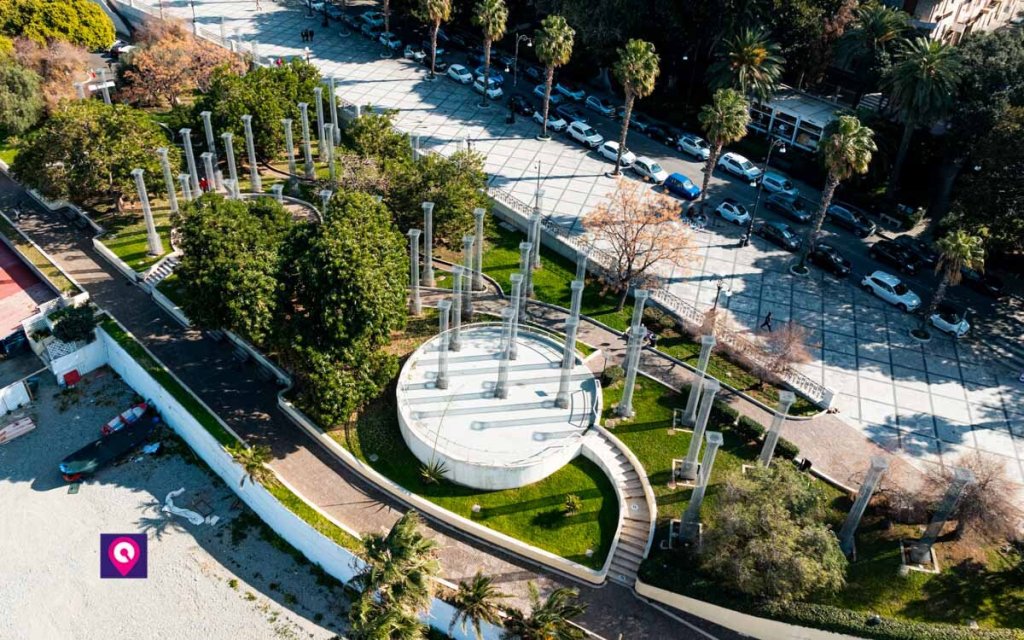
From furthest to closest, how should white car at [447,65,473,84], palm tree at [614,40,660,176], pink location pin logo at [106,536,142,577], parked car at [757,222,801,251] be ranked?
white car at [447,65,473,84] < palm tree at [614,40,660,176] < parked car at [757,222,801,251] < pink location pin logo at [106,536,142,577]

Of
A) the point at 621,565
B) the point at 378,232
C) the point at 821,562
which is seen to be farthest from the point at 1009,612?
the point at 378,232

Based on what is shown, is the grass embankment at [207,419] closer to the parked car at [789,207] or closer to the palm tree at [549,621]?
the palm tree at [549,621]

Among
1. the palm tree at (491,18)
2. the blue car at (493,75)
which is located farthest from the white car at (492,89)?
the palm tree at (491,18)

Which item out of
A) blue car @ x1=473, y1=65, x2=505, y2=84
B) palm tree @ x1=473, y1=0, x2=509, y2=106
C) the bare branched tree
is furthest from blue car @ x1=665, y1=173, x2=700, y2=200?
blue car @ x1=473, y1=65, x2=505, y2=84

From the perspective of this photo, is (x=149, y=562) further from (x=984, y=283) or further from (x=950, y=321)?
(x=984, y=283)

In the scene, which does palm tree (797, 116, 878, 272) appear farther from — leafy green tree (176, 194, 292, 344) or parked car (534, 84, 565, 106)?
leafy green tree (176, 194, 292, 344)

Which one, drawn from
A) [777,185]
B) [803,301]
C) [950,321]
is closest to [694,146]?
[777,185]

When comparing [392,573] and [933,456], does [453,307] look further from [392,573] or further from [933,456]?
[933,456]
